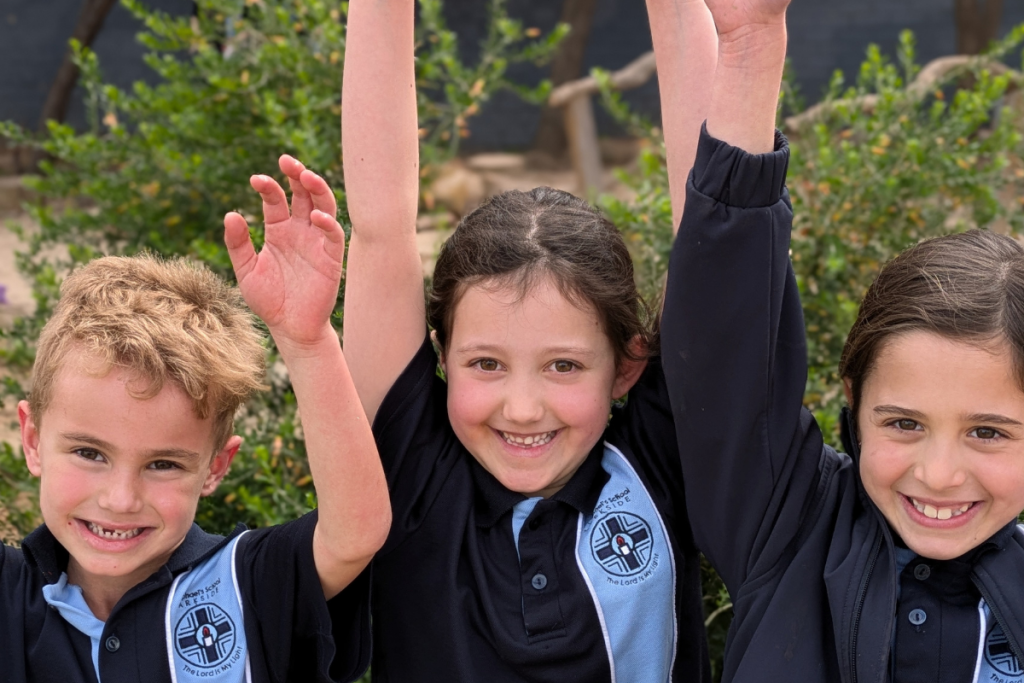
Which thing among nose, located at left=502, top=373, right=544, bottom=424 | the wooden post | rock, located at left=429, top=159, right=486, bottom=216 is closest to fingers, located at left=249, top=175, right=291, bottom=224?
nose, located at left=502, top=373, right=544, bottom=424

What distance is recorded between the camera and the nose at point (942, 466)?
1596mm

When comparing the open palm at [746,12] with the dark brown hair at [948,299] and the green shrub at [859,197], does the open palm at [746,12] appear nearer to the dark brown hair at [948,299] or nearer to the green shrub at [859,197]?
the dark brown hair at [948,299]

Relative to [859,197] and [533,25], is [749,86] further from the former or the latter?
[533,25]

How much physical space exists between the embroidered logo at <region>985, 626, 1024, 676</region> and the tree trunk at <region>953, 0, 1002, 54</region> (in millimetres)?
9705

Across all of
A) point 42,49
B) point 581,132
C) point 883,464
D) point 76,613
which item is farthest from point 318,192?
point 42,49

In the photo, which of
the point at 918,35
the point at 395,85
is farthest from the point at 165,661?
the point at 918,35

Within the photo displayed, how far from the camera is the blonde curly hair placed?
177 centimetres

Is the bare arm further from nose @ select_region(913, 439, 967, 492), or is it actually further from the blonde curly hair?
the blonde curly hair

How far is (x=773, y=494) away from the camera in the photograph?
1698 mm

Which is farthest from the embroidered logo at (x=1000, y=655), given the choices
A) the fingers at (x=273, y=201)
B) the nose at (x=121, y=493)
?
the nose at (x=121, y=493)

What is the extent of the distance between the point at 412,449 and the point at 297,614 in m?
0.31

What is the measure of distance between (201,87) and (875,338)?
2.75m

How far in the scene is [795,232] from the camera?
3.22 metres

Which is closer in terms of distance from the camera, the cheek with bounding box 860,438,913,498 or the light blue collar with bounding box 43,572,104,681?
the cheek with bounding box 860,438,913,498
